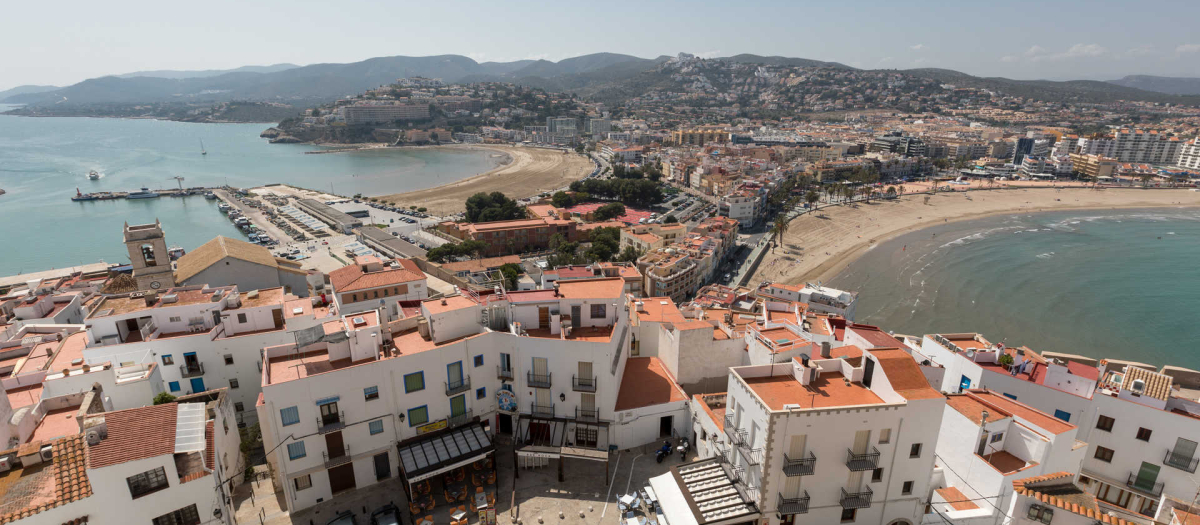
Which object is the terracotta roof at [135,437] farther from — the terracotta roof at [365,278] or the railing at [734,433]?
the terracotta roof at [365,278]

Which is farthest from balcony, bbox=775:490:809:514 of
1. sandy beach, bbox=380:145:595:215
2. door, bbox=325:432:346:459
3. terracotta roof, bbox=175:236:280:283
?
sandy beach, bbox=380:145:595:215

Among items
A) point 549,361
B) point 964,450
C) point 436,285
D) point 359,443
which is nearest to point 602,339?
point 549,361

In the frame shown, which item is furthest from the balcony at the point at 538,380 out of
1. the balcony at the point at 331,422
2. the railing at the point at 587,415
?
the balcony at the point at 331,422

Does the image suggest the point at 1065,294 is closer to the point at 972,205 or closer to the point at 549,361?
the point at 972,205

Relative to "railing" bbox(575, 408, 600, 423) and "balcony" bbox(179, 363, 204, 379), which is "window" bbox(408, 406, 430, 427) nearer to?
"railing" bbox(575, 408, 600, 423)

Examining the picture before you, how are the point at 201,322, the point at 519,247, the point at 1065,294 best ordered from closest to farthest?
the point at 201,322 < the point at 1065,294 < the point at 519,247

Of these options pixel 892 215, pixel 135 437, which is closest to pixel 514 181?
pixel 892 215

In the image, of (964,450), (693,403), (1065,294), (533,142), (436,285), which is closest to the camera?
(964,450)
